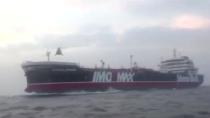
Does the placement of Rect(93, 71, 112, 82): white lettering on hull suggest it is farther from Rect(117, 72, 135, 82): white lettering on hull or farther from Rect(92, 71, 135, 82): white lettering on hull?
Rect(117, 72, 135, 82): white lettering on hull

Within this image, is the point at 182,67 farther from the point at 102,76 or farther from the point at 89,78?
the point at 89,78

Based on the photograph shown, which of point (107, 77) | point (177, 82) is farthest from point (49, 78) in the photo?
point (177, 82)

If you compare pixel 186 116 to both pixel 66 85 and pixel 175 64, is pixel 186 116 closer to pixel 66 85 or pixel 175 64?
pixel 66 85

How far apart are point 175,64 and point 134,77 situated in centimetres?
1760

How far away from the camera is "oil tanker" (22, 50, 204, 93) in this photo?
42719 mm

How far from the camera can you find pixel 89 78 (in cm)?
4659

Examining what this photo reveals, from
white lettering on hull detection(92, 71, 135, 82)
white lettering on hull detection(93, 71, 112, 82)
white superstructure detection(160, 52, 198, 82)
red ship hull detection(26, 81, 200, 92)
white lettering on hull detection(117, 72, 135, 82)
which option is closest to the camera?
red ship hull detection(26, 81, 200, 92)

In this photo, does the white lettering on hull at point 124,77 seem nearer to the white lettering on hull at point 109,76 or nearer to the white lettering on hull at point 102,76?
the white lettering on hull at point 109,76

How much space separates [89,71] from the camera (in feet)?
154

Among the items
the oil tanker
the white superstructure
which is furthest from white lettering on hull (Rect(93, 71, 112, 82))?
the white superstructure

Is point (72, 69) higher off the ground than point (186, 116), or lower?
higher

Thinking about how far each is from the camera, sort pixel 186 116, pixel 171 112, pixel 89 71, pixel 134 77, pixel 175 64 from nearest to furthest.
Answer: pixel 186 116 → pixel 171 112 → pixel 89 71 → pixel 134 77 → pixel 175 64

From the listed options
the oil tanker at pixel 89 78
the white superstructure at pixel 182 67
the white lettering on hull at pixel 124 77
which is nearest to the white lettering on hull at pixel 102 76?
the oil tanker at pixel 89 78

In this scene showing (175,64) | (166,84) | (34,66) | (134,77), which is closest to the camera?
(34,66)
